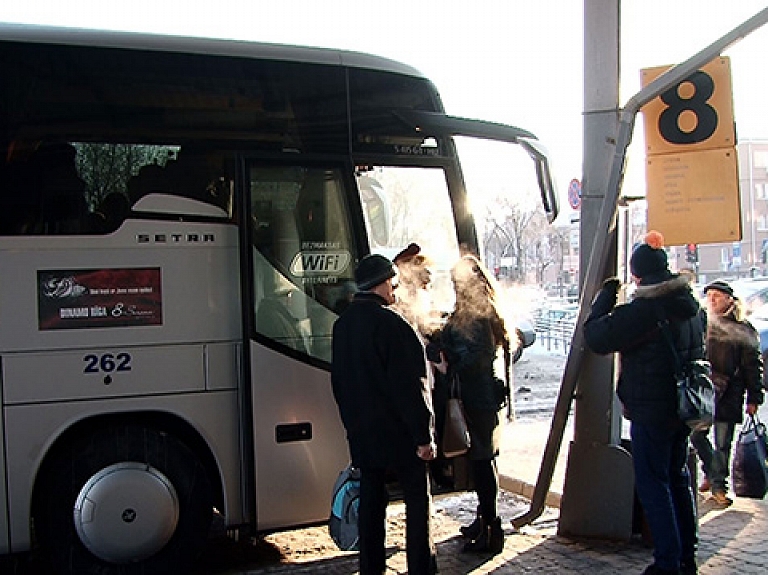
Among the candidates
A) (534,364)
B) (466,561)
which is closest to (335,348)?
(466,561)

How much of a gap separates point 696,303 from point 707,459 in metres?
2.53

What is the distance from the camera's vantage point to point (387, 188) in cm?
606

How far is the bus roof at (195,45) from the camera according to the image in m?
5.27

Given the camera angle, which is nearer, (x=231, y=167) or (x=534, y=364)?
(x=231, y=167)

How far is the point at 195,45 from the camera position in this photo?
18.3 ft

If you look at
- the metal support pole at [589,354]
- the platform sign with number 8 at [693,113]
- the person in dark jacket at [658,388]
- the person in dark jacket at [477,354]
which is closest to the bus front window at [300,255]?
the person in dark jacket at [477,354]

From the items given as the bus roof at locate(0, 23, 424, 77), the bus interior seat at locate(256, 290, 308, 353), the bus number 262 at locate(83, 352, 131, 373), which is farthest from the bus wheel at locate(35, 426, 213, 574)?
the bus roof at locate(0, 23, 424, 77)

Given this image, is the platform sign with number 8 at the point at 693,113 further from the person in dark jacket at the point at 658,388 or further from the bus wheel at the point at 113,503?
the bus wheel at the point at 113,503

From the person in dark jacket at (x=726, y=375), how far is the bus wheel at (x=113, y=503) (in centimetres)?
436

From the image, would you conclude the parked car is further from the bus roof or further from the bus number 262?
the bus number 262

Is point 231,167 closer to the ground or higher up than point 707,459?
higher up

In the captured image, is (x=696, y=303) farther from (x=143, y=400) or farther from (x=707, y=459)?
(x=143, y=400)

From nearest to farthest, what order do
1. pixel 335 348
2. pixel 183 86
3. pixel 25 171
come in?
pixel 335 348, pixel 25 171, pixel 183 86

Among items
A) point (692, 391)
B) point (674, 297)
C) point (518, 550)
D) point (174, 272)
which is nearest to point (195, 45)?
Answer: point (174, 272)
